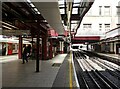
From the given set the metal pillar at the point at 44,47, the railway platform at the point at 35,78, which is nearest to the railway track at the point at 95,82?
the railway platform at the point at 35,78

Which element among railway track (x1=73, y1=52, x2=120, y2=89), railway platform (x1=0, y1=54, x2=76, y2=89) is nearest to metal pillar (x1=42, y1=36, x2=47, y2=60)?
railway track (x1=73, y1=52, x2=120, y2=89)

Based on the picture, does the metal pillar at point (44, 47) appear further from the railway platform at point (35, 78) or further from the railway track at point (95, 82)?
the railway platform at point (35, 78)

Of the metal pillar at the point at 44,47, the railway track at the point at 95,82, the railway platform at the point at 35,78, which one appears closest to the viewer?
the railway platform at the point at 35,78

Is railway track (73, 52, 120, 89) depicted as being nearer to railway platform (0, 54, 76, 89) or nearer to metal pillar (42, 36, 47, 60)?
railway platform (0, 54, 76, 89)

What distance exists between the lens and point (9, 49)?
42094mm

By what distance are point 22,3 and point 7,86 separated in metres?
3.74

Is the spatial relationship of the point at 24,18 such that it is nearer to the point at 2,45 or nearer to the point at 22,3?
the point at 22,3

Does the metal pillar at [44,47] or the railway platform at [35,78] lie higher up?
the metal pillar at [44,47]

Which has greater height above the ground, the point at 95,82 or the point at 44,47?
the point at 44,47

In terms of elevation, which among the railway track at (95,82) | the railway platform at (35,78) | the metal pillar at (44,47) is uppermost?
the metal pillar at (44,47)

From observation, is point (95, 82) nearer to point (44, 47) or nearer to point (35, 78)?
point (35, 78)

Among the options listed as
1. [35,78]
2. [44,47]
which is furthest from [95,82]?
[44,47]

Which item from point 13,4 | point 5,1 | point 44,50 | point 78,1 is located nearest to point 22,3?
point 13,4

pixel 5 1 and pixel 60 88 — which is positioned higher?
pixel 5 1
